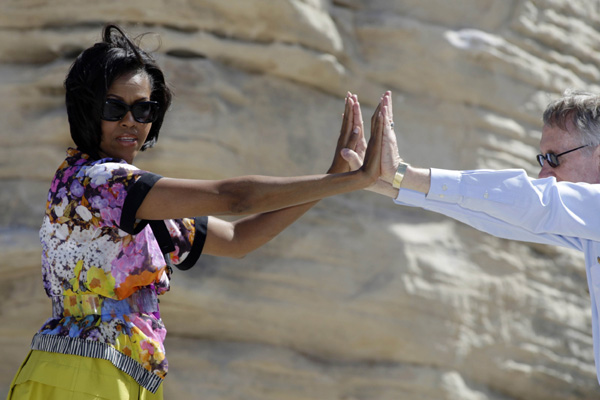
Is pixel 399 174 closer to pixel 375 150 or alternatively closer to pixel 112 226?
pixel 375 150

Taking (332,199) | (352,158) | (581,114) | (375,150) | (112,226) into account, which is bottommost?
(332,199)

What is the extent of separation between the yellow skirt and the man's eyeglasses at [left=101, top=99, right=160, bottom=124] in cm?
67

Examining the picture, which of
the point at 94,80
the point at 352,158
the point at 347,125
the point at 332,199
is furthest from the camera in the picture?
the point at 332,199

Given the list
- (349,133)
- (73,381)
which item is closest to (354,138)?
(349,133)

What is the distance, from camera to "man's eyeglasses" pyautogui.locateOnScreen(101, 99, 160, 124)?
2.18 meters

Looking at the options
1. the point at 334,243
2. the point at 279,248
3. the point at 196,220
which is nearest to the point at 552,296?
the point at 334,243

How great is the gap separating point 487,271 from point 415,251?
0.52m

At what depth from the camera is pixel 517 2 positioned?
5.20 m

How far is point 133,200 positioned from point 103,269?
0.21 m

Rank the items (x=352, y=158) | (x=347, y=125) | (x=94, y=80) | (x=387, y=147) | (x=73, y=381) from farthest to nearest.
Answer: (x=347, y=125), (x=352, y=158), (x=387, y=147), (x=94, y=80), (x=73, y=381)

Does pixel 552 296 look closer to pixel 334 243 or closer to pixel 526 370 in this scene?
pixel 526 370

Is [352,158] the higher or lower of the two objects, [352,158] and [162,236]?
the higher

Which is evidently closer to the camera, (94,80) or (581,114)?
(94,80)

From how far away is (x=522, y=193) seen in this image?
227cm
